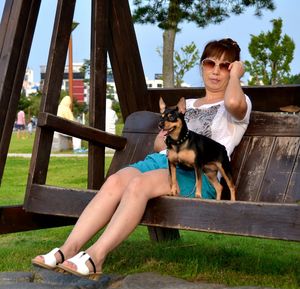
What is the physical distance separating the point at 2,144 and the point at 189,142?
4.04ft

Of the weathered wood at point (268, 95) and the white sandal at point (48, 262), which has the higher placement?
the weathered wood at point (268, 95)

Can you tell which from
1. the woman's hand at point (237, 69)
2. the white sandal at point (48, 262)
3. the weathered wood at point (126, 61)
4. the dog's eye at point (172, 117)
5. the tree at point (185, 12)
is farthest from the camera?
the tree at point (185, 12)

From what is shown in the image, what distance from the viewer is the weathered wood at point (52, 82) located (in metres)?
3.98

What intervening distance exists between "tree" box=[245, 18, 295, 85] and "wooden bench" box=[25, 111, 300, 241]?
1769 centimetres

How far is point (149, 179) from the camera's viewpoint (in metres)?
3.33

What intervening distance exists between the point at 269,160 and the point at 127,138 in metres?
1.12

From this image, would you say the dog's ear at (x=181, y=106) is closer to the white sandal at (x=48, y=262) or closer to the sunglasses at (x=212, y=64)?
the sunglasses at (x=212, y=64)

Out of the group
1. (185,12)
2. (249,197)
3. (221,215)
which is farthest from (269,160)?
(185,12)

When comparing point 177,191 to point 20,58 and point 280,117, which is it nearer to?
point 280,117

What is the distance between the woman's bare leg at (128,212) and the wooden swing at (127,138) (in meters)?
0.08

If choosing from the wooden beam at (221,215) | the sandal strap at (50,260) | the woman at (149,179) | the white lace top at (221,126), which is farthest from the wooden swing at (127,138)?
the sandal strap at (50,260)

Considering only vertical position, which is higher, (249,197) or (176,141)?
(176,141)

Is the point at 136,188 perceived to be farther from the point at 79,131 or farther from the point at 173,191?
the point at 79,131

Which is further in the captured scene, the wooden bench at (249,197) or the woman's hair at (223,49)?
the woman's hair at (223,49)
